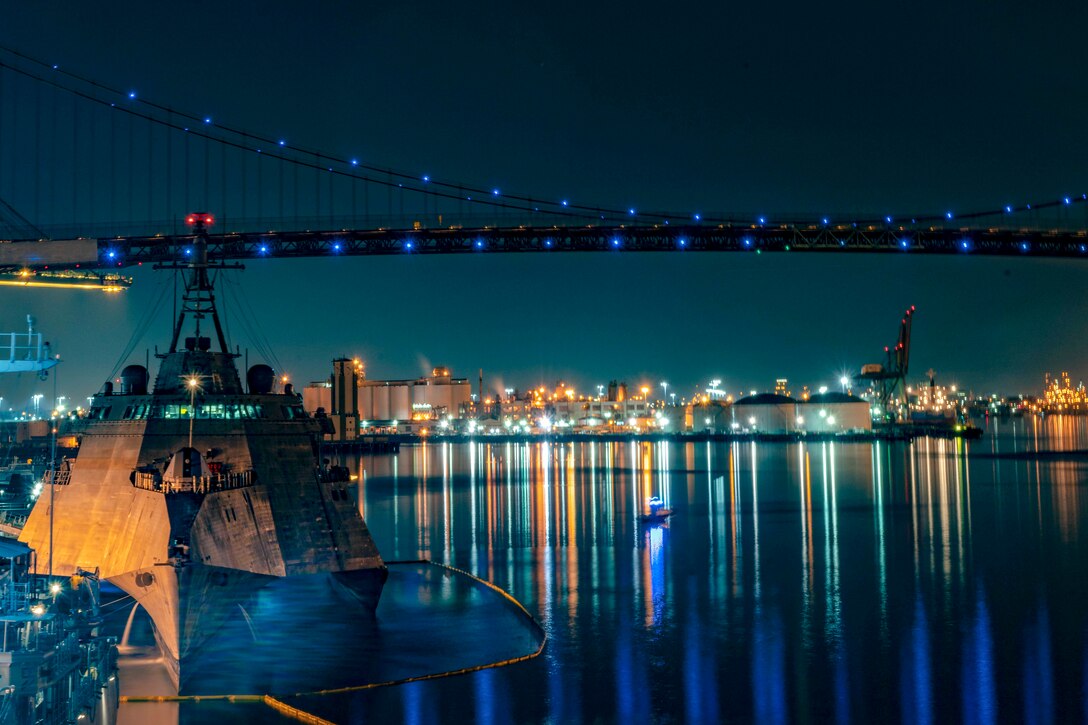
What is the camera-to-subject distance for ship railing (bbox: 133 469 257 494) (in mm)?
16203

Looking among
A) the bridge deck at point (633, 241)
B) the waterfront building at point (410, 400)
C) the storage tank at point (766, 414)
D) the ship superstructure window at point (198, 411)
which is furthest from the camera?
the waterfront building at point (410, 400)

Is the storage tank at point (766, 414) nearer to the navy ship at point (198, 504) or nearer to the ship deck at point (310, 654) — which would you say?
the ship deck at point (310, 654)

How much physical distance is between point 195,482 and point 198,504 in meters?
0.54

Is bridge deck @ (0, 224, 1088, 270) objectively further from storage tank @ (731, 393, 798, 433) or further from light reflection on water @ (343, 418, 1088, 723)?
storage tank @ (731, 393, 798, 433)

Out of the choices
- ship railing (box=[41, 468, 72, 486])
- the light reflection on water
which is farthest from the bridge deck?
ship railing (box=[41, 468, 72, 486])

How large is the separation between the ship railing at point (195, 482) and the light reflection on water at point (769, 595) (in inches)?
175

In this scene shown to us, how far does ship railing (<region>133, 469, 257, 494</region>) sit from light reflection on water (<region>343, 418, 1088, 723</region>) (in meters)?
4.44

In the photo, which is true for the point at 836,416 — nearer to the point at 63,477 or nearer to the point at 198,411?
the point at 198,411

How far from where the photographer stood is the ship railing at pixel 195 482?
53.2 feet

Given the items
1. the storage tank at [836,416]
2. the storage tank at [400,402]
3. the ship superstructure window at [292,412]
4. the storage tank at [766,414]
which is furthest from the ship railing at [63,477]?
the storage tank at [400,402]

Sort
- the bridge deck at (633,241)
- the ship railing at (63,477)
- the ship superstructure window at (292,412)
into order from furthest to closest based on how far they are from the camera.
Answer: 1. the bridge deck at (633,241)
2. the ship superstructure window at (292,412)
3. the ship railing at (63,477)

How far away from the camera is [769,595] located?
2330cm

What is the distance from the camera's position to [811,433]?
11662 cm

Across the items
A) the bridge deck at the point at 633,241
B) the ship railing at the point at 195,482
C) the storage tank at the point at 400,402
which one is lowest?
the ship railing at the point at 195,482
